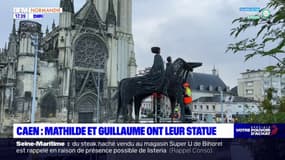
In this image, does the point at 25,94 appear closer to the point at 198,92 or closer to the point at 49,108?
the point at 49,108

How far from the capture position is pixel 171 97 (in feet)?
46.8

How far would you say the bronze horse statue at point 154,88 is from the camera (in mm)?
14094

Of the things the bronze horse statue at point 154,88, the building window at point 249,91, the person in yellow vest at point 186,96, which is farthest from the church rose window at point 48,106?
the building window at point 249,91

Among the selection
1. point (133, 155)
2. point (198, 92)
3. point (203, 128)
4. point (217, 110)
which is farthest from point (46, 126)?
point (198, 92)

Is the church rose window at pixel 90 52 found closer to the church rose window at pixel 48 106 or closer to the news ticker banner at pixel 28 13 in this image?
the church rose window at pixel 48 106

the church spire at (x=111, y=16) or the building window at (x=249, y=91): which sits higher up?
the church spire at (x=111, y=16)

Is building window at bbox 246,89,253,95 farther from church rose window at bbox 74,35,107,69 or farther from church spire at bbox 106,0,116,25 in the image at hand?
church rose window at bbox 74,35,107,69

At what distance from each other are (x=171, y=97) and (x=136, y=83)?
5.96 ft

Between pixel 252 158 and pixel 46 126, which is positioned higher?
pixel 46 126

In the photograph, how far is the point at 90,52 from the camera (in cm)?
6256

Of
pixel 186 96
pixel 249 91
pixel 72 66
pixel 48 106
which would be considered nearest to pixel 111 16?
pixel 72 66

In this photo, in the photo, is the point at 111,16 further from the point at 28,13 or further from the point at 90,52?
the point at 28,13

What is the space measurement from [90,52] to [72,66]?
17.6ft

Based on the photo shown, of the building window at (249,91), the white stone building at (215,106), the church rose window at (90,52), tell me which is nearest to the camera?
the church rose window at (90,52)
